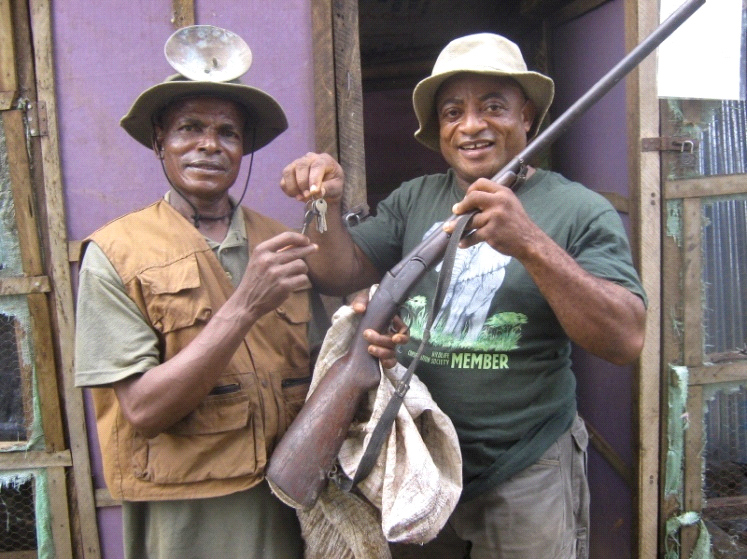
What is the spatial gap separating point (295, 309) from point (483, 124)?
31.8 inches

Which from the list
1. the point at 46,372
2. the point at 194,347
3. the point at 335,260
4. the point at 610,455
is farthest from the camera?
the point at 610,455

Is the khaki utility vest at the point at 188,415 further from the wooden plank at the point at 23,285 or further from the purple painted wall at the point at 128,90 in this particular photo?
the wooden plank at the point at 23,285

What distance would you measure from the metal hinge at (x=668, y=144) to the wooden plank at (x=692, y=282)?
0.67 feet

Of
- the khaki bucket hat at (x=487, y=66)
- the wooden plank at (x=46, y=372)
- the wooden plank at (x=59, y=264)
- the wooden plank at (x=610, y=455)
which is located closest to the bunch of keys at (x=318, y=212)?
the khaki bucket hat at (x=487, y=66)

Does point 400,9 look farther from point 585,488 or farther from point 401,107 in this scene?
point 585,488

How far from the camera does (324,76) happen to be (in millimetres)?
2432

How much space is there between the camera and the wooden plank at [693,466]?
2525 millimetres

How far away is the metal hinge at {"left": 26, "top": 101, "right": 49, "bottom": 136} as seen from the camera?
7.89 ft

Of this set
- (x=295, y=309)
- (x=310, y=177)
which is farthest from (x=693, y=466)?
(x=310, y=177)

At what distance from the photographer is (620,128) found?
2.68m

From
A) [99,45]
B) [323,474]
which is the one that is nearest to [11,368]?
[99,45]

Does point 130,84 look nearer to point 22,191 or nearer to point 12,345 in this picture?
point 22,191

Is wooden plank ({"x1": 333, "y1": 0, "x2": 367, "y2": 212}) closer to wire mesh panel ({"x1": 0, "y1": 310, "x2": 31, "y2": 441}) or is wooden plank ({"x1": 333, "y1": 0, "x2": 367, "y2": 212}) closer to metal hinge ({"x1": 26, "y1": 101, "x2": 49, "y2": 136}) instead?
metal hinge ({"x1": 26, "y1": 101, "x2": 49, "y2": 136})

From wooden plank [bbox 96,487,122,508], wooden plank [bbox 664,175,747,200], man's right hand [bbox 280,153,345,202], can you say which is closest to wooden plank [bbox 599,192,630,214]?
wooden plank [bbox 664,175,747,200]
